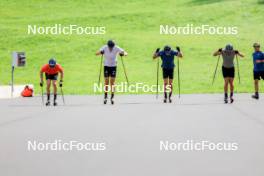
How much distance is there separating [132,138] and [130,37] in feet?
143

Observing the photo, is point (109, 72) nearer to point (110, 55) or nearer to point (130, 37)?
point (110, 55)

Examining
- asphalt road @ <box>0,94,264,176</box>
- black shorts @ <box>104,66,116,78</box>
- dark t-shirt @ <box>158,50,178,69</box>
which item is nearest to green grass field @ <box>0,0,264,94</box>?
dark t-shirt @ <box>158,50,178,69</box>

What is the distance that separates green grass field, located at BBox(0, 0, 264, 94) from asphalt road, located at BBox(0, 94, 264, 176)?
1481cm

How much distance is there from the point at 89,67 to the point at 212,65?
7607 millimetres

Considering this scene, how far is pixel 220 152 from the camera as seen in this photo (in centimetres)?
986

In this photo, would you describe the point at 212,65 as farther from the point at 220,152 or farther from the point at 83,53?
the point at 220,152

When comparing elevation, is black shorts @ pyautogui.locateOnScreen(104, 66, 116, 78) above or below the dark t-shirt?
below

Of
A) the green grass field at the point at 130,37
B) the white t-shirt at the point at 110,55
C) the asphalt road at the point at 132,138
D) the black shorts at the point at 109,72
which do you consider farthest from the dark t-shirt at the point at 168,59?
the green grass field at the point at 130,37

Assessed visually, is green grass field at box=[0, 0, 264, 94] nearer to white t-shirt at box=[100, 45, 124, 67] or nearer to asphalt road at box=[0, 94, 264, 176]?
white t-shirt at box=[100, 45, 124, 67]

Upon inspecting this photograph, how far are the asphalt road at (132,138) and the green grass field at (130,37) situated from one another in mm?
14813

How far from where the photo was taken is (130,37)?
55.0 m

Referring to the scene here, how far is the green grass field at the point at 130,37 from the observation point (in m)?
40.5

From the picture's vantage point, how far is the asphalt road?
27.8 feet

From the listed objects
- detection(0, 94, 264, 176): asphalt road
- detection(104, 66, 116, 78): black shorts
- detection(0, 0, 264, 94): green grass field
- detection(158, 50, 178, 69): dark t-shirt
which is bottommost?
detection(0, 94, 264, 176): asphalt road
